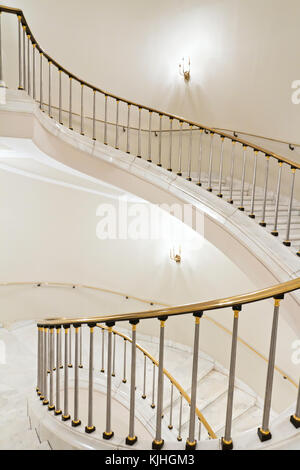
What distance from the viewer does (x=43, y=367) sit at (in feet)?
10.7

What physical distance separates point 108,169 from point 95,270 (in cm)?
328

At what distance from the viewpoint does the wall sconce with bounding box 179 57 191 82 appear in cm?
730

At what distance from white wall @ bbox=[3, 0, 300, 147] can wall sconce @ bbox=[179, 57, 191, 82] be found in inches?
4.0

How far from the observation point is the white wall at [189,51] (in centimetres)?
592

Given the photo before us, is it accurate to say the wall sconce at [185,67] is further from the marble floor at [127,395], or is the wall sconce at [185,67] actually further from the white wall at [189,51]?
the marble floor at [127,395]

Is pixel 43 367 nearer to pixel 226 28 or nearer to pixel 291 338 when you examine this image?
pixel 291 338

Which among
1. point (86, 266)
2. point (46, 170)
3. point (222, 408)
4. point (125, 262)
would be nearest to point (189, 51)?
point (46, 170)

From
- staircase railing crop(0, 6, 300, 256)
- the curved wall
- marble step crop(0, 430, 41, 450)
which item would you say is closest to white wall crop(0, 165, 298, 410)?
the curved wall

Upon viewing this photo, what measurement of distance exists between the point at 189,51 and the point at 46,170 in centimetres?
400

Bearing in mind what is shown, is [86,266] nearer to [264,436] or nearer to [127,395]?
[127,395]

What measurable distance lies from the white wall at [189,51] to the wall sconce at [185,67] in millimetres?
101

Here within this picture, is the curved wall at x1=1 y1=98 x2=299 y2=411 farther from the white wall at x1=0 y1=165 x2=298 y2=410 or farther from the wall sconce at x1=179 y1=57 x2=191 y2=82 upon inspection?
the wall sconce at x1=179 y1=57 x2=191 y2=82
